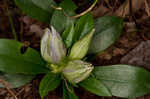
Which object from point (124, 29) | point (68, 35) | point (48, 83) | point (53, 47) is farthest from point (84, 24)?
point (124, 29)

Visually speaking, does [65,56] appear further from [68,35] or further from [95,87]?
[95,87]

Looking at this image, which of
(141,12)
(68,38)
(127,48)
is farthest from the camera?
(141,12)

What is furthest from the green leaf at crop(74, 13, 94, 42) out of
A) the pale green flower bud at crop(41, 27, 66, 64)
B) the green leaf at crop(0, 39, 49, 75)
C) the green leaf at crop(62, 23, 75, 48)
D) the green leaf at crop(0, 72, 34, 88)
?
the green leaf at crop(0, 72, 34, 88)

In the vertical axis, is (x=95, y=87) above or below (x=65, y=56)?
below

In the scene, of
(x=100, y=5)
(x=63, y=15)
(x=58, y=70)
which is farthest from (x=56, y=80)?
(x=100, y=5)

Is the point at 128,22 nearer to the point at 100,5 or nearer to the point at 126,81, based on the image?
the point at 100,5

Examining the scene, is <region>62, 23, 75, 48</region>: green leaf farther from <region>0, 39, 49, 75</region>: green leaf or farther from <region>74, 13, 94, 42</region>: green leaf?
<region>0, 39, 49, 75</region>: green leaf
